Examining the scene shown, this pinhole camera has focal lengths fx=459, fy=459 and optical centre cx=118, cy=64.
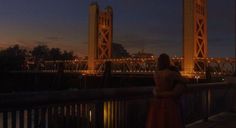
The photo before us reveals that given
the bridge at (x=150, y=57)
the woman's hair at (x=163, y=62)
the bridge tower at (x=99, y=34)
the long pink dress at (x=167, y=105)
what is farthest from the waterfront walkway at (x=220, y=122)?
the bridge tower at (x=99, y=34)

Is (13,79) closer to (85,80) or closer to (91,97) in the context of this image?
(85,80)

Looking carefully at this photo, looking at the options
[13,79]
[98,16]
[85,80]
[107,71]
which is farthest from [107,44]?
[107,71]

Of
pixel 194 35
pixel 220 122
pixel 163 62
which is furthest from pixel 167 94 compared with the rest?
pixel 194 35

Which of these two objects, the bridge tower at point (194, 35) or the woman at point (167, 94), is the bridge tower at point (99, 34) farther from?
the woman at point (167, 94)

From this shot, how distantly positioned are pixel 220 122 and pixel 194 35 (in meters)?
72.2

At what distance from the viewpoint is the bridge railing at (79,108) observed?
18.4 ft

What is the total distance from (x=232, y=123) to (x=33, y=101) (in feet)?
23.1

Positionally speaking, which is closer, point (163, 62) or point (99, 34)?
point (163, 62)

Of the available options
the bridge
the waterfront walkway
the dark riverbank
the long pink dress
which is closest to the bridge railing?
the waterfront walkway

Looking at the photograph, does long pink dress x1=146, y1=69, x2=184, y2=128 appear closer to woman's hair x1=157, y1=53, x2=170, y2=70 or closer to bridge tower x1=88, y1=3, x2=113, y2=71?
woman's hair x1=157, y1=53, x2=170, y2=70

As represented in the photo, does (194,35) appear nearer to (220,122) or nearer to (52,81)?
(52,81)

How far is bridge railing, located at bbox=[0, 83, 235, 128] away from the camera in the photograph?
560 cm

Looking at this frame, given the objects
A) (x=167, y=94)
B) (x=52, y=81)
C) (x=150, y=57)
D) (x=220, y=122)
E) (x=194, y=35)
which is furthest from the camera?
(x=52, y=81)

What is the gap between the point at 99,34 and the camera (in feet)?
414
